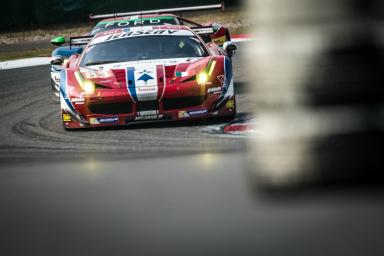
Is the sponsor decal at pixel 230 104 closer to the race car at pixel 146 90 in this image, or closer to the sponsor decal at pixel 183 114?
the race car at pixel 146 90

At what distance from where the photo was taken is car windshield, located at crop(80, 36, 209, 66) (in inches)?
339

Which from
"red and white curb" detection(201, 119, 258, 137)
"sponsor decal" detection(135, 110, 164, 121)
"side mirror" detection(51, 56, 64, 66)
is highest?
"side mirror" detection(51, 56, 64, 66)

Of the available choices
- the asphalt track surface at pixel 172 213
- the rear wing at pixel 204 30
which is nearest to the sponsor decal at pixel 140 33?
the rear wing at pixel 204 30

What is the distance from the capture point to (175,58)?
8.46 m

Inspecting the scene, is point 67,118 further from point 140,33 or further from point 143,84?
point 140,33

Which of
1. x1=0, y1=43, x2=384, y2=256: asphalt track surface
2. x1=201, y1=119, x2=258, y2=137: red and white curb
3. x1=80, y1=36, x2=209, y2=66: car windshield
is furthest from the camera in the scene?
x1=80, y1=36, x2=209, y2=66: car windshield

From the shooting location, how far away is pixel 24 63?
16703mm

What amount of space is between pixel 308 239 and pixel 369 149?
296 millimetres

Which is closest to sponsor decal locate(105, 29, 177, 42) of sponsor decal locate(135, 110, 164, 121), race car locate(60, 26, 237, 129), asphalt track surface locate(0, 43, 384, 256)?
race car locate(60, 26, 237, 129)

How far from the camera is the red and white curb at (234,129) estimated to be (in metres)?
7.09

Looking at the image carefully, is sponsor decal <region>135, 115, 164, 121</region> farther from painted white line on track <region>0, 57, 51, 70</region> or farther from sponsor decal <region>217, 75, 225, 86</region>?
painted white line on track <region>0, 57, 51, 70</region>

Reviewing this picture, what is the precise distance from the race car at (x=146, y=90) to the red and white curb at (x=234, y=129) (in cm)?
24

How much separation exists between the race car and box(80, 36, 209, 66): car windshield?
0.07 feet

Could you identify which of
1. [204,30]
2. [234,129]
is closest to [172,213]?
[234,129]
